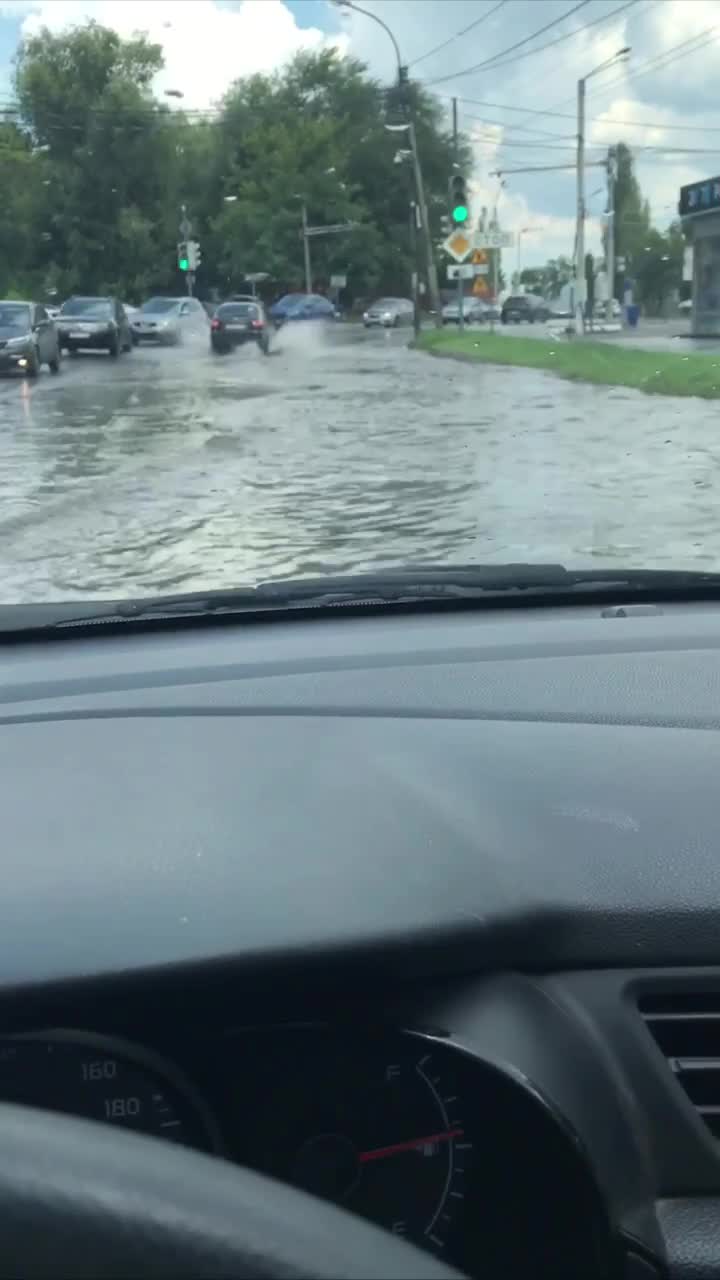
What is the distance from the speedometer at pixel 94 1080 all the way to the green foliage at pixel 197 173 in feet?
164

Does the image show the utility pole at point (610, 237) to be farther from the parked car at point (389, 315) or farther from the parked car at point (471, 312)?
the parked car at point (389, 315)

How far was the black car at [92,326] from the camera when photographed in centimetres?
3800

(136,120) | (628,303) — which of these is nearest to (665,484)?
(628,303)

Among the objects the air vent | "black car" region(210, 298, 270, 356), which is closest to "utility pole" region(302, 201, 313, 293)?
"black car" region(210, 298, 270, 356)

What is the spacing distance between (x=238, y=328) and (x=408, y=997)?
4067 centimetres

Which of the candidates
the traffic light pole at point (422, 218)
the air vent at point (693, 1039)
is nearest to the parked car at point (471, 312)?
the traffic light pole at point (422, 218)

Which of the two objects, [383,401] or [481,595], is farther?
[383,401]

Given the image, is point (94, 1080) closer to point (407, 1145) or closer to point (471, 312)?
point (407, 1145)

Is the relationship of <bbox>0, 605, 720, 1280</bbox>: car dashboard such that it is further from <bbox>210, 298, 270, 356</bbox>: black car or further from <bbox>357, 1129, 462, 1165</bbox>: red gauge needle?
<bbox>210, 298, 270, 356</bbox>: black car

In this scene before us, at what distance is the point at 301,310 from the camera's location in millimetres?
63781

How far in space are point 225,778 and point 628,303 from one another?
6083 centimetres

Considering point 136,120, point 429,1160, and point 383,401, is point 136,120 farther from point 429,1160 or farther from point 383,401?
point 429,1160

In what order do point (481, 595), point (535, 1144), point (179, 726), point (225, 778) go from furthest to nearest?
1. point (481, 595)
2. point (179, 726)
3. point (225, 778)
4. point (535, 1144)

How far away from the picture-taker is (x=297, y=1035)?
1.77m
